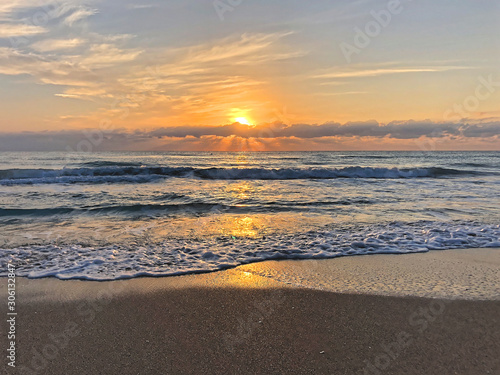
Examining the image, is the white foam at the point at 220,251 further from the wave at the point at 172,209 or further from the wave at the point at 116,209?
the wave at the point at 116,209

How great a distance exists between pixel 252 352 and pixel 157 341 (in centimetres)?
105

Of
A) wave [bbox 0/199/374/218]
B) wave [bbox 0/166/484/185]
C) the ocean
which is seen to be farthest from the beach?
wave [bbox 0/166/484/185]

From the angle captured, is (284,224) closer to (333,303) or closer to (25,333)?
(333,303)

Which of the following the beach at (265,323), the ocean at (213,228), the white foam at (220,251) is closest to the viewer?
the beach at (265,323)

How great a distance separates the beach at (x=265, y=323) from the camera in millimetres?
3066

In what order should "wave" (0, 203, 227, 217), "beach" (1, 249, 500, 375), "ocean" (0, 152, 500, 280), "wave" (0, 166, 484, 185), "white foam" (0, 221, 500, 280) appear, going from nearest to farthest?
"beach" (1, 249, 500, 375), "white foam" (0, 221, 500, 280), "ocean" (0, 152, 500, 280), "wave" (0, 203, 227, 217), "wave" (0, 166, 484, 185)

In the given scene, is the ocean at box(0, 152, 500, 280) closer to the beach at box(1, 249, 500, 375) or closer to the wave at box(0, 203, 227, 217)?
the wave at box(0, 203, 227, 217)

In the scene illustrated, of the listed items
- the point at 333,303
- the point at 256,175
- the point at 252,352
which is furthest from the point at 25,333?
the point at 256,175

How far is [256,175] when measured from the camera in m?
26.9

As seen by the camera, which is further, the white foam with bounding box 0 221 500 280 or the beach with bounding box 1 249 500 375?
the white foam with bounding box 0 221 500 280

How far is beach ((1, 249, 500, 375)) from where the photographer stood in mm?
3066

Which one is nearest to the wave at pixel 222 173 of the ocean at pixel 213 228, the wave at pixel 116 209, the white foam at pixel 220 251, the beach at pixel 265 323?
the ocean at pixel 213 228

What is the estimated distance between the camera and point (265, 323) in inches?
149

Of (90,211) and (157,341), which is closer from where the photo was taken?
(157,341)
